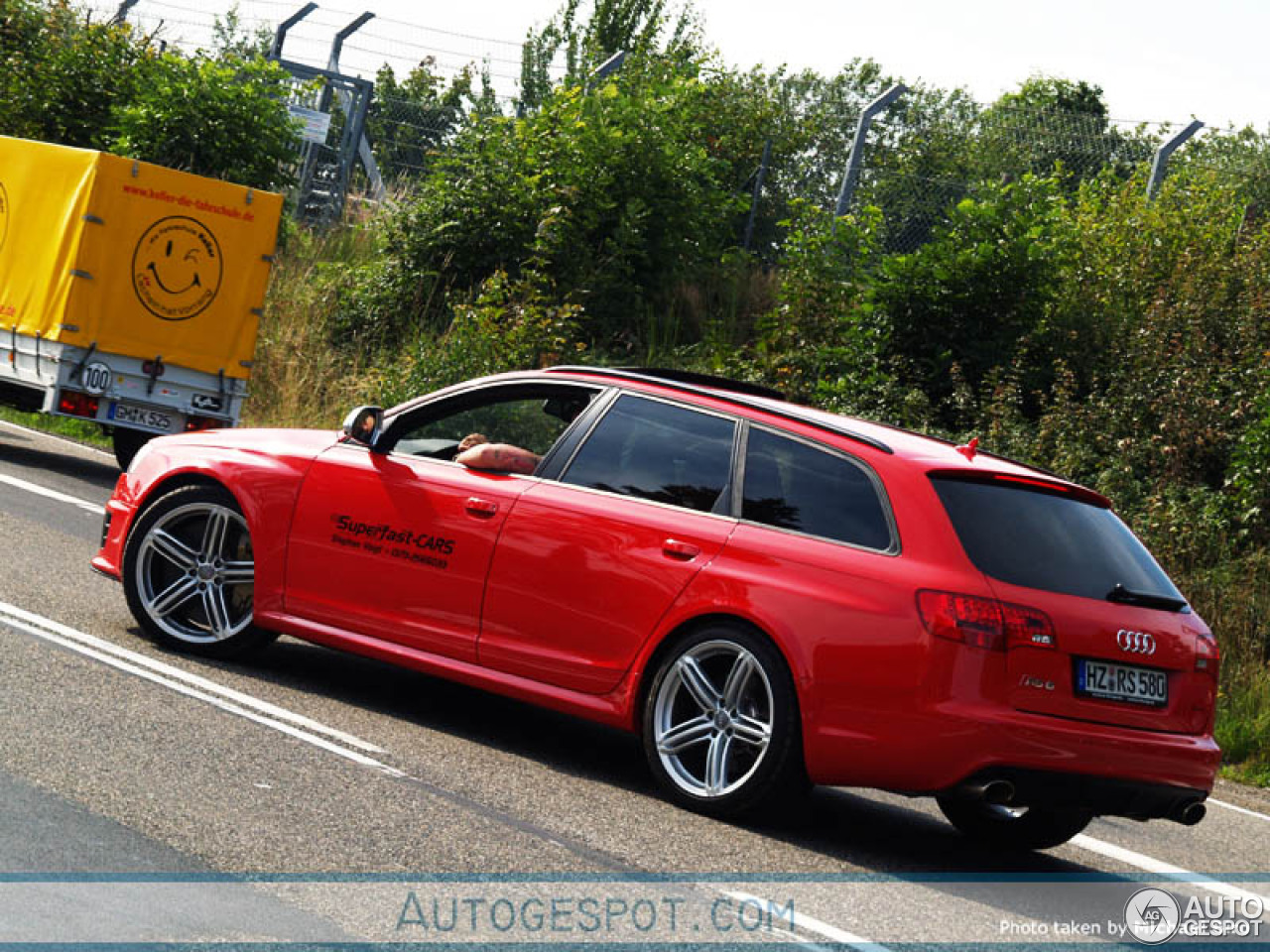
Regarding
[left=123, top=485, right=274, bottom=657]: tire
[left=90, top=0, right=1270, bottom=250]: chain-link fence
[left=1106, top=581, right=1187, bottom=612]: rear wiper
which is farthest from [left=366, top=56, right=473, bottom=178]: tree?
[left=1106, top=581, right=1187, bottom=612]: rear wiper

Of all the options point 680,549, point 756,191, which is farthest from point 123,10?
point 680,549

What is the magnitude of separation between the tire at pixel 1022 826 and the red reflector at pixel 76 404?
1064cm

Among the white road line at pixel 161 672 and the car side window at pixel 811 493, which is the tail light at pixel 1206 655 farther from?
the white road line at pixel 161 672

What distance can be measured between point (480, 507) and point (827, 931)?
275cm

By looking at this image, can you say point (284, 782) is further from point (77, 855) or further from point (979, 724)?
point (979, 724)

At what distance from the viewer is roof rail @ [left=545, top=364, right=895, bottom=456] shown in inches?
270

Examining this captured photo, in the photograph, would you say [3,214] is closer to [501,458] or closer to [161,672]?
[161,672]

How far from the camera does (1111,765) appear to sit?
6188 mm

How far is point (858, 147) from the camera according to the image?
19.4 metres

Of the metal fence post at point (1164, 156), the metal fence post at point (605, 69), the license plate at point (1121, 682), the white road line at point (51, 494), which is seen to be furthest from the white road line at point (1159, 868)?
the metal fence post at point (605, 69)

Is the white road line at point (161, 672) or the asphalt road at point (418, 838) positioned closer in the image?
the asphalt road at point (418, 838)

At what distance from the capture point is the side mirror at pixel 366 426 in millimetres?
7832

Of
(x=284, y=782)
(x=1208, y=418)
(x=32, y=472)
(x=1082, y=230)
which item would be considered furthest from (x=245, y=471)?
(x=1082, y=230)

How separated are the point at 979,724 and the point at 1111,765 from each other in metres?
0.56
